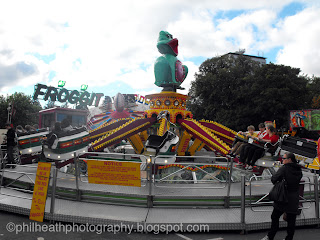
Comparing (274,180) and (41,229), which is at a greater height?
(274,180)

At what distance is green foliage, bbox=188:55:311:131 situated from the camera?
29562 millimetres

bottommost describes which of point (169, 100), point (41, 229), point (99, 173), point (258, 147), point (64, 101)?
point (41, 229)

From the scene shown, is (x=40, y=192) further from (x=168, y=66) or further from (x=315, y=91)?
(x=315, y=91)

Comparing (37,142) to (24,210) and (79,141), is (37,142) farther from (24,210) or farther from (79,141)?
(24,210)

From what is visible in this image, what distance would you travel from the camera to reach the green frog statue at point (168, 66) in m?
11.6

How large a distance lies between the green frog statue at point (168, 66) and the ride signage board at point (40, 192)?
7190mm

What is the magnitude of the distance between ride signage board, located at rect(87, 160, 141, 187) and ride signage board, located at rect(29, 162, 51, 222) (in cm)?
→ 93

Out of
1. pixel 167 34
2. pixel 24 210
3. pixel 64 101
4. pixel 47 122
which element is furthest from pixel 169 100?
→ pixel 64 101

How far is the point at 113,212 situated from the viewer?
558cm

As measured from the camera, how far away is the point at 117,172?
580 centimetres

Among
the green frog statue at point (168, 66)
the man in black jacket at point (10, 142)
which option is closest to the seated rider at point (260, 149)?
the green frog statue at point (168, 66)

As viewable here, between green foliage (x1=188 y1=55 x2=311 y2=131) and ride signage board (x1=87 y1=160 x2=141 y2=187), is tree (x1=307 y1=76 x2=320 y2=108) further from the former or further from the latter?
ride signage board (x1=87 y1=160 x2=141 y2=187)

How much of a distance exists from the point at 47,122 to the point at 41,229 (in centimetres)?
1279

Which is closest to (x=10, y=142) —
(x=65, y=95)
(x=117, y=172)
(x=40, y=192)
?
(x=40, y=192)
